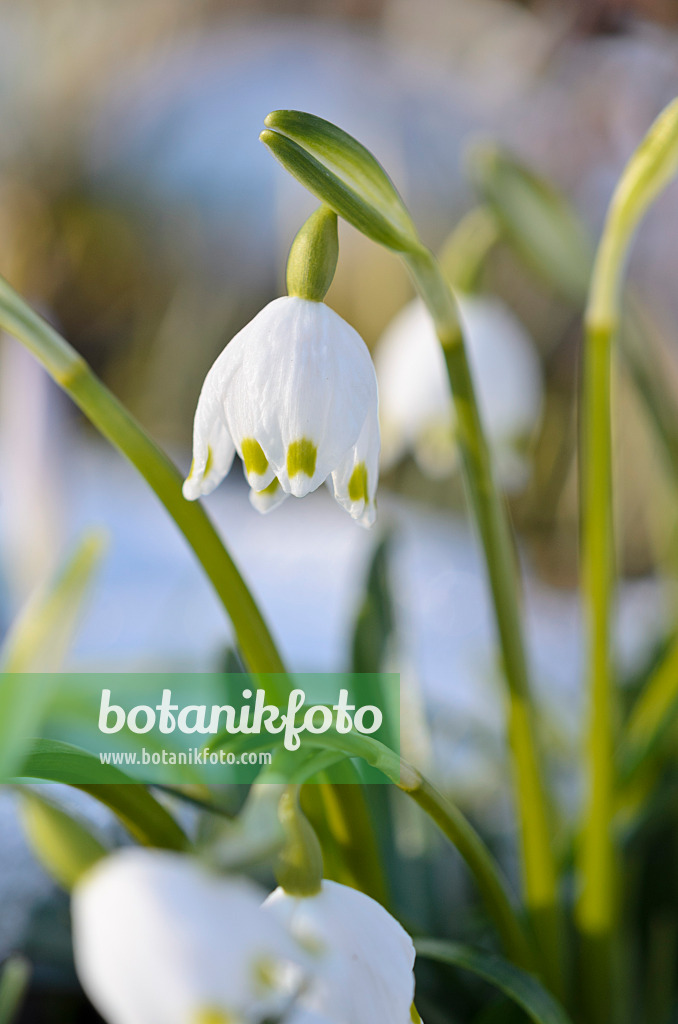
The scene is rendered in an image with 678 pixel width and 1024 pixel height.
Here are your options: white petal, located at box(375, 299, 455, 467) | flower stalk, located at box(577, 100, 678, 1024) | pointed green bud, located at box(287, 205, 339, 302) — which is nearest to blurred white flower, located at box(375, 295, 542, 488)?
white petal, located at box(375, 299, 455, 467)

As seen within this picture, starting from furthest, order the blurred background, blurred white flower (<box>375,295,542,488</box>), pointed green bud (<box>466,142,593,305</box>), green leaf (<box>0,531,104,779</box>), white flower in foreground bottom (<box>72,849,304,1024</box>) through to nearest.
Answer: the blurred background
blurred white flower (<box>375,295,542,488</box>)
pointed green bud (<box>466,142,593,305</box>)
green leaf (<box>0,531,104,779</box>)
white flower in foreground bottom (<box>72,849,304,1024</box>)

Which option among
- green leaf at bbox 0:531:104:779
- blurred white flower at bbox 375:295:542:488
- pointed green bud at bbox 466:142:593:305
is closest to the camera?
green leaf at bbox 0:531:104:779

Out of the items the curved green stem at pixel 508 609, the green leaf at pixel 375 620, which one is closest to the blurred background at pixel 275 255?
the green leaf at pixel 375 620

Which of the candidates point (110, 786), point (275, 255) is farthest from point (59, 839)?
point (275, 255)

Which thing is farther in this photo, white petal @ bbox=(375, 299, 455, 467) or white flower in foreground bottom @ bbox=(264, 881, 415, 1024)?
white petal @ bbox=(375, 299, 455, 467)

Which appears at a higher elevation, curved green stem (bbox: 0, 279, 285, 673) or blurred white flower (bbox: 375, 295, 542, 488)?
blurred white flower (bbox: 375, 295, 542, 488)

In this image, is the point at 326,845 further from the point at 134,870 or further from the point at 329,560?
the point at 329,560

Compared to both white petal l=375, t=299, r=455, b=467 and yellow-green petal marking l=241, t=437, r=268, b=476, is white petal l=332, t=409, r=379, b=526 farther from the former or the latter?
white petal l=375, t=299, r=455, b=467
